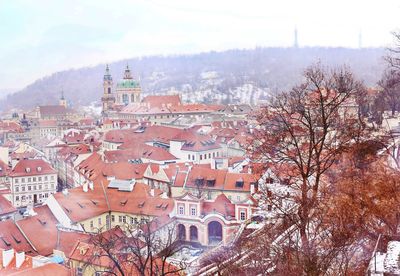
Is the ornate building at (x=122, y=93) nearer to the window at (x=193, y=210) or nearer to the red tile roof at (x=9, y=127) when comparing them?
the red tile roof at (x=9, y=127)

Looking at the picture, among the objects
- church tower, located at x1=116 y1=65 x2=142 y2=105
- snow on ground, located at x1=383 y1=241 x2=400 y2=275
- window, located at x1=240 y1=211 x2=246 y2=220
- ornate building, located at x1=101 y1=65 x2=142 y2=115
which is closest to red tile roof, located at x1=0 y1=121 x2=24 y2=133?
ornate building, located at x1=101 y1=65 x2=142 y2=115

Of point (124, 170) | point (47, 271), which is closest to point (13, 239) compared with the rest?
point (47, 271)

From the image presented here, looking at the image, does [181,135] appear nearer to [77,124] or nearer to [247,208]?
[247,208]

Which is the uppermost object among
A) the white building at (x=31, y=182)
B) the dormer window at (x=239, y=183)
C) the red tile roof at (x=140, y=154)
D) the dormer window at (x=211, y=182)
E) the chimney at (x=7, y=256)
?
the dormer window at (x=239, y=183)

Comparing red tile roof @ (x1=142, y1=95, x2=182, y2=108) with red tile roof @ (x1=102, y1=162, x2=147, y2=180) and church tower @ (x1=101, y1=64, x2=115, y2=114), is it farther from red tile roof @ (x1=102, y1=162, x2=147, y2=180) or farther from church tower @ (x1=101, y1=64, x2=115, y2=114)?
red tile roof @ (x1=102, y1=162, x2=147, y2=180)

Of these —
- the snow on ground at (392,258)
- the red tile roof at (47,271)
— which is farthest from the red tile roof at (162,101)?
the snow on ground at (392,258)

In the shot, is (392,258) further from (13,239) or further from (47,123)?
(47,123)
